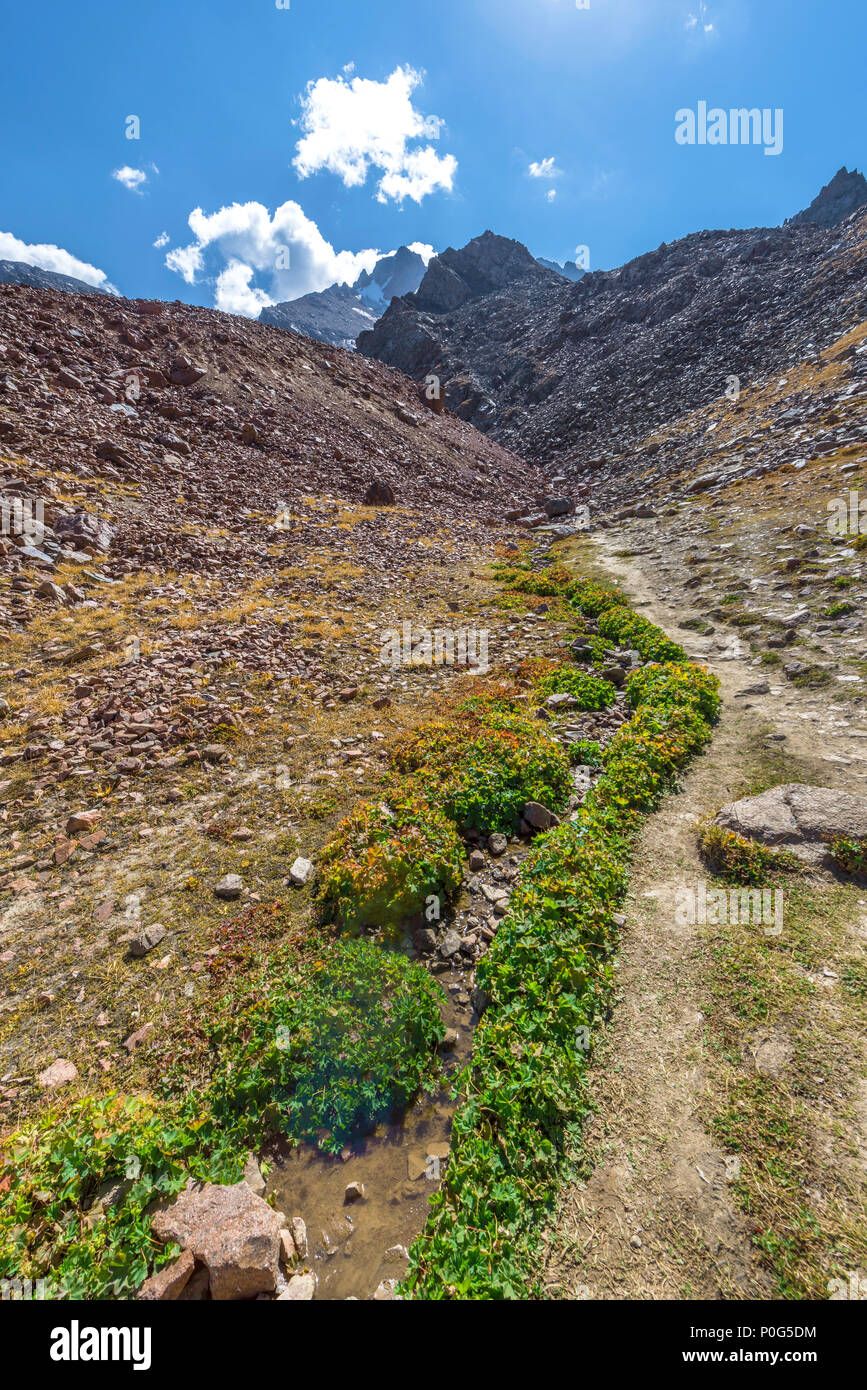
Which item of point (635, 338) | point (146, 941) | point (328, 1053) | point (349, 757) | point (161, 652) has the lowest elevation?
point (328, 1053)

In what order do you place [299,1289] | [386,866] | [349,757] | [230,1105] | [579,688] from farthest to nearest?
[579,688] → [349,757] → [386,866] → [230,1105] → [299,1289]

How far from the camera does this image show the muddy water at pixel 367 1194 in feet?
12.2

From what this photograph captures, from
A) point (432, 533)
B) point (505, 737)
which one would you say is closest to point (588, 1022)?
point (505, 737)

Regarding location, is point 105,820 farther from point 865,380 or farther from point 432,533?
point 865,380

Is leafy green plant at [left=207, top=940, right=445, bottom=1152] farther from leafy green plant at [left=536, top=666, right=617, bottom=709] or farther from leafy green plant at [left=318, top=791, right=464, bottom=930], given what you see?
leafy green plant at [left=536, top=666, right=617, bottom=709]

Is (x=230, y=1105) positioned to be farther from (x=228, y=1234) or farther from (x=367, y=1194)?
(x=367, y=1194)

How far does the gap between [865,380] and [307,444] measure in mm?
33537

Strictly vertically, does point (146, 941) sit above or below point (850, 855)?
Answer: below

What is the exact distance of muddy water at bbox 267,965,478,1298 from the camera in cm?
372

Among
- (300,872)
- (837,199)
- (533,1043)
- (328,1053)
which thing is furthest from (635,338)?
(328,1053)

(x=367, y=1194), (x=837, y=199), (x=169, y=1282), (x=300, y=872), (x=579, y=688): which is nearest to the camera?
(x=169, y=1282)

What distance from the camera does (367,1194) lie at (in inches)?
164

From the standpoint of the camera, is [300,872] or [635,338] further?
[635,338]

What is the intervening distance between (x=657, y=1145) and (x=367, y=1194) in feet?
7.73
